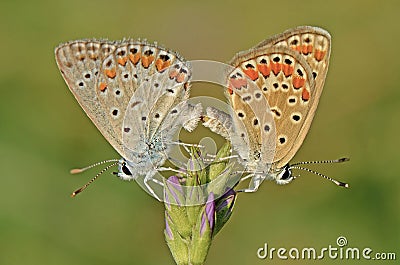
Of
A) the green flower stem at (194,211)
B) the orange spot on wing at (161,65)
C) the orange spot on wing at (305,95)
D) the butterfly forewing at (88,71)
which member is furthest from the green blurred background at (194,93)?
the green flower stem at (194,211)

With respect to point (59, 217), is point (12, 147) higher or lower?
higher

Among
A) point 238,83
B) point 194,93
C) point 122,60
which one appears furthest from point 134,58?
point 194,93

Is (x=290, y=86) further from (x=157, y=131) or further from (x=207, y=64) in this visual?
(x=157, y=131)

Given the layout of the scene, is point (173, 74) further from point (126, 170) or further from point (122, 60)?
point (126, 170)

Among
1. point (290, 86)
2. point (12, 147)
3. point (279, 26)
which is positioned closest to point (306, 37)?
point (290, 86)

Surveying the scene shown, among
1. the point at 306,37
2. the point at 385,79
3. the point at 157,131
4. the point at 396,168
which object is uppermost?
the point at 385,79

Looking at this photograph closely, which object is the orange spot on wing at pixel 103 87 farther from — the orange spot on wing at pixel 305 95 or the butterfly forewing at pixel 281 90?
the orange spot on wing at pixel 305 95
